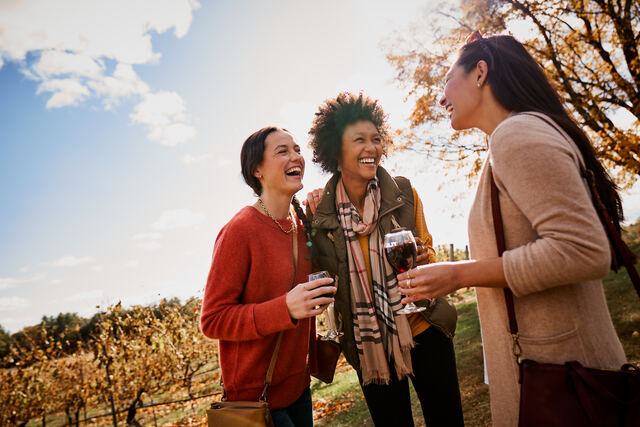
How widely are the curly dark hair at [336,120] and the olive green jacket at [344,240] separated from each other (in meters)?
0.64

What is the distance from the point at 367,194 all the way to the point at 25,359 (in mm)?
10767

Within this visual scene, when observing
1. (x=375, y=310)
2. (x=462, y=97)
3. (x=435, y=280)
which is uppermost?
(x=462, y=97)

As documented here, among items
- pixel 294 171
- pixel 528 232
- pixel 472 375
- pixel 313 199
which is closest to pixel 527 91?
pixel 528 232

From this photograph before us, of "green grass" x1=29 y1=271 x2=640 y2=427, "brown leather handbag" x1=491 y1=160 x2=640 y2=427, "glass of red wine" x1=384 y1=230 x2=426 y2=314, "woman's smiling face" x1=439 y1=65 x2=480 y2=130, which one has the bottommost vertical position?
"green grass" x1=29 y1=271 x2=640 y2=427

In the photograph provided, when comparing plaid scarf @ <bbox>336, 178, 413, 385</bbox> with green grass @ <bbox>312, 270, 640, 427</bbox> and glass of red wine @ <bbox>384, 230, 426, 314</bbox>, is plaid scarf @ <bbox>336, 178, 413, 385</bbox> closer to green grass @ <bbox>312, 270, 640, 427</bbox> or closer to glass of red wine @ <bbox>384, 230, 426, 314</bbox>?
glass of red wine @ <bbox>384, 230, 426, 314</bbox>

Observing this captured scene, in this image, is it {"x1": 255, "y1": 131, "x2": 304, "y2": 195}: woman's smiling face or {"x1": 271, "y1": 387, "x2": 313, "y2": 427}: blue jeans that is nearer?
{"x1": 271, "y1": 387, "x2": 313, "y2": 427}: blue jeans

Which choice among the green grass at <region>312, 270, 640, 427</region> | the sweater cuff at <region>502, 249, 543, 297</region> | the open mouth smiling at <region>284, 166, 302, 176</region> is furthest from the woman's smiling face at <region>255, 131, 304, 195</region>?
the green grass at <region>312, 270, 640, 427</region>

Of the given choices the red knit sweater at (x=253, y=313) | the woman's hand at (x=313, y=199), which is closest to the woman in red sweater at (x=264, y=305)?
the red knit sweater at (x=253, y=313)

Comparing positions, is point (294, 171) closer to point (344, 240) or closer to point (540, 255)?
point (344, 240)

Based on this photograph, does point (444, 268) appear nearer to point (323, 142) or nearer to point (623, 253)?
point (623, 253)

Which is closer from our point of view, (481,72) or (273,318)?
(481,72)

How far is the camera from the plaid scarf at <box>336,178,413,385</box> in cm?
238

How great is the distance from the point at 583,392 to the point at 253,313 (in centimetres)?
147

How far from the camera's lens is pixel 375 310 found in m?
2.55
